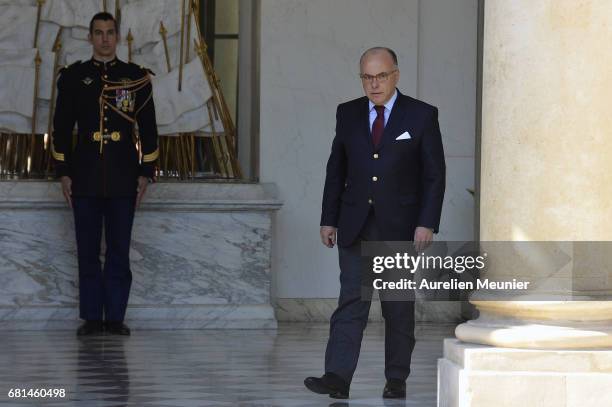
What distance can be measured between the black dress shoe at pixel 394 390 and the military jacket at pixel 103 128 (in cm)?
351

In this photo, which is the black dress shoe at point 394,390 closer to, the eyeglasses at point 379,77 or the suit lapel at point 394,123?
the suit lapel at point 394,123

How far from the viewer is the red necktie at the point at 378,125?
6.87m

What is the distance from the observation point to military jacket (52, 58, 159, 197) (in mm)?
9875

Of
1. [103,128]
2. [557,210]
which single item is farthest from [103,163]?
[557,210]

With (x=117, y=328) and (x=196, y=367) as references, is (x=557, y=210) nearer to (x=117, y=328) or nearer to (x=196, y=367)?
(x=196, y=367)

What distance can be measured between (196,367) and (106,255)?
2.10m

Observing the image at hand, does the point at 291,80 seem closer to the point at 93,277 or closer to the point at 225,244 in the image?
the point at 225,244

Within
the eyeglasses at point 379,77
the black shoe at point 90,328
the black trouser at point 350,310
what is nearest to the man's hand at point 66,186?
the black shoe at point 90,328

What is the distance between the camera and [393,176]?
679 centimetres

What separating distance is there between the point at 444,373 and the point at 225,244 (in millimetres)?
4613

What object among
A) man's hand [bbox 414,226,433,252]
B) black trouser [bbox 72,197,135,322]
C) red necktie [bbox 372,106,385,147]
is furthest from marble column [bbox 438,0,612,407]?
black trouser [bbox 72,197,135,322]

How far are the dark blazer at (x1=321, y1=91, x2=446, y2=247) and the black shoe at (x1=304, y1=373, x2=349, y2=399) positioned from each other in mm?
603

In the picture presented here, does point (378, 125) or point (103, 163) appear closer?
point (378, 125)

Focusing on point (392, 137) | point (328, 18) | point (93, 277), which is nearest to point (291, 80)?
point (328, 18)
